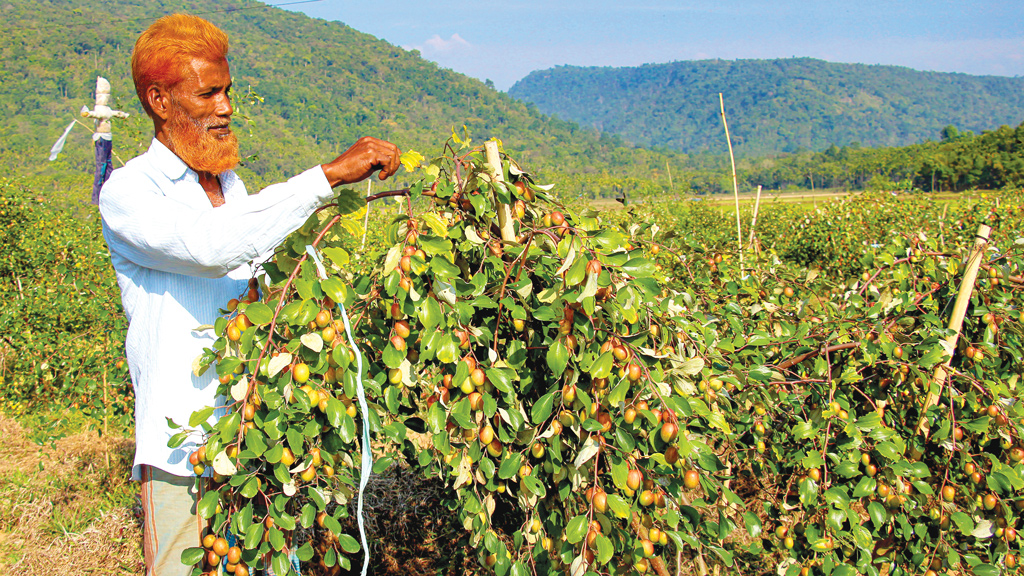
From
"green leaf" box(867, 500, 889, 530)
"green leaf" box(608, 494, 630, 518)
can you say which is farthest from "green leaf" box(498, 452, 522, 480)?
"green leaf" box(867, 500, 889, 530)

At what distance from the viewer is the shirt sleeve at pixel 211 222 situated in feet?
3.73

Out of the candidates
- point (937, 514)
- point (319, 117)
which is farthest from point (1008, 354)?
point (319, 117)

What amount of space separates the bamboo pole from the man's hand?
0.21 metres

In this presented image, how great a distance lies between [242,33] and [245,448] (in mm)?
133981

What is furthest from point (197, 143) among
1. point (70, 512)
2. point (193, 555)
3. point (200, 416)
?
point (70, 512)

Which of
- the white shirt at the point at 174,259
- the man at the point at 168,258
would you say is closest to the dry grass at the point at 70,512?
the man at the point at 168,258

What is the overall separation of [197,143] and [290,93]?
3623 inches

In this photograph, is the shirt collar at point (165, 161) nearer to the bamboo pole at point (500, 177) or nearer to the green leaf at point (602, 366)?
the bamboo pole at point (500, 177)

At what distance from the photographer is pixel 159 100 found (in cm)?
143

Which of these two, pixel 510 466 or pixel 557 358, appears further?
pixel 510 466

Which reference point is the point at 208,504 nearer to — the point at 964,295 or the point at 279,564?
the point at 279,564

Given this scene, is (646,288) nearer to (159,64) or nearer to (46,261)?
(159,64)

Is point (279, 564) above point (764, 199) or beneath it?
above

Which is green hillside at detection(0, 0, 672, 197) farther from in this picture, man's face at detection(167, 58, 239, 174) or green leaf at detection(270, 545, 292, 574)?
green leaf at detection(270, 545, 292, 574)
